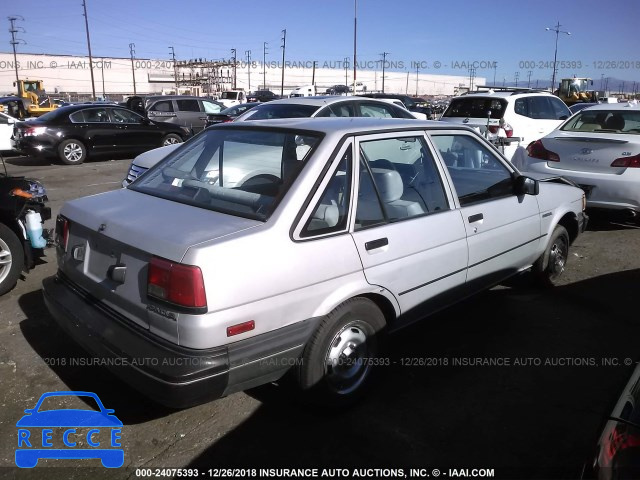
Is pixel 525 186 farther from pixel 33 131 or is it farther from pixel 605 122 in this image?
pixel 33 131

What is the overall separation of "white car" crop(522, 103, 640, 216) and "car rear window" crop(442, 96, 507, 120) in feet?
7.19

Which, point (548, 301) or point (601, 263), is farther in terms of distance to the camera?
point (601, 263)

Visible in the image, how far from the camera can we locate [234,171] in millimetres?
3414

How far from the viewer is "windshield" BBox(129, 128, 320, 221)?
2.90m

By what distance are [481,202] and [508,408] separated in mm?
1442

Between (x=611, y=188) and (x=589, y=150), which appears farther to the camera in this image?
(x=589, y=150)

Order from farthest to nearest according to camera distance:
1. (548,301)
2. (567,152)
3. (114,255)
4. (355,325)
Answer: (567,152), (548,301), (355,325), (114,255)

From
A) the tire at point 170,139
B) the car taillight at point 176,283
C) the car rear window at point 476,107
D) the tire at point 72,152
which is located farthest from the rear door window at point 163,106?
the car taillight at point 176,283

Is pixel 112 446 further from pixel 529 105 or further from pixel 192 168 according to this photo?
pixel 529 105

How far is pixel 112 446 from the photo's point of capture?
9.25 feet

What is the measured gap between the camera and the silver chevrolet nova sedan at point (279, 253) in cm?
243

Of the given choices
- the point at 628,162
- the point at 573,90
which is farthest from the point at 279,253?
the point at 573,90

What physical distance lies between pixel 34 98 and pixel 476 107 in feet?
108

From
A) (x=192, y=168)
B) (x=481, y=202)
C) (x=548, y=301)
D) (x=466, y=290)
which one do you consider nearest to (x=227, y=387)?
(x=192, y=168)
